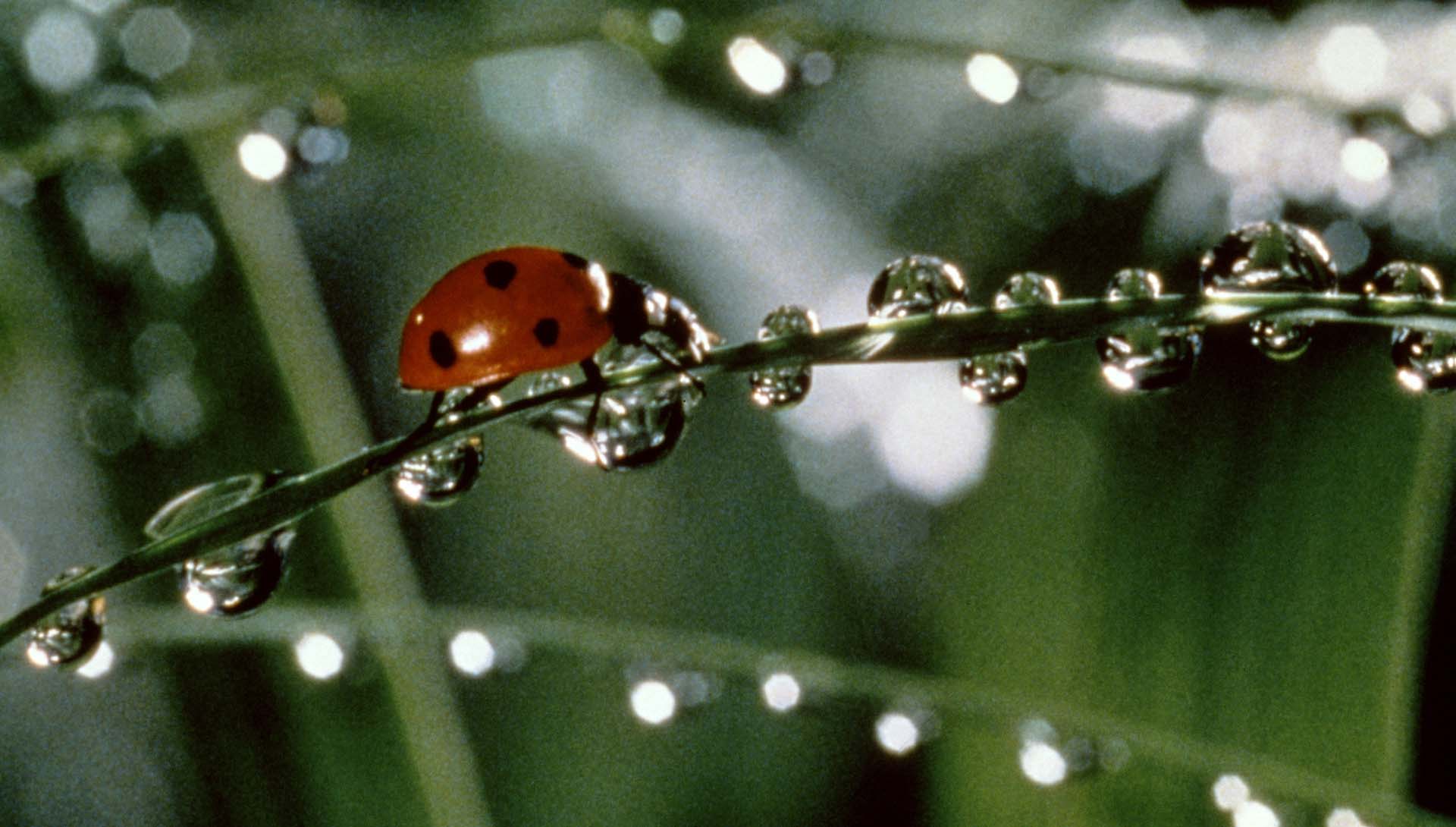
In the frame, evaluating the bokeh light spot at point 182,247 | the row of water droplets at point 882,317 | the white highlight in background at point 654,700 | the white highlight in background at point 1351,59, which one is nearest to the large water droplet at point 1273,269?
the row of water droplets at point 882,317

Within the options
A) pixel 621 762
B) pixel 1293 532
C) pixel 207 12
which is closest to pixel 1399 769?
pixel 1293 532

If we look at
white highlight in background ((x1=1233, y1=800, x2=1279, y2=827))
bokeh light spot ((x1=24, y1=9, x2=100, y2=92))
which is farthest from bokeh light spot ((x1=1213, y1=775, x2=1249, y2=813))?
bokeh light spot ((x1=24, y1=9, x2=100, y2=92))

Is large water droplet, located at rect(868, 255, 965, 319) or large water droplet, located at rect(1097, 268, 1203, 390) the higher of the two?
large water droplet, located at rect(868, 255, 965, 319)

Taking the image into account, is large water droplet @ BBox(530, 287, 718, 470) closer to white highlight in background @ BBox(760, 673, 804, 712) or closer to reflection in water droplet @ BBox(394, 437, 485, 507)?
reflection in water droplet @ BBox(394, 437, 485, 507)

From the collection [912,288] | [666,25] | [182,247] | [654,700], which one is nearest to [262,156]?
[182,247]

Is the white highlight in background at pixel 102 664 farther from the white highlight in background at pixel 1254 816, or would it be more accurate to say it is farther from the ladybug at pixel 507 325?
the white highlight in background at pixel 1254 816

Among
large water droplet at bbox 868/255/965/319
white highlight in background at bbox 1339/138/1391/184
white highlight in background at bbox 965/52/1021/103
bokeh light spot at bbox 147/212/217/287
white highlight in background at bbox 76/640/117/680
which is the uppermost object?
white highlight in background at bbox 965/52/1021/103

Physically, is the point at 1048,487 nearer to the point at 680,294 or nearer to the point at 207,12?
the point at 680,294
